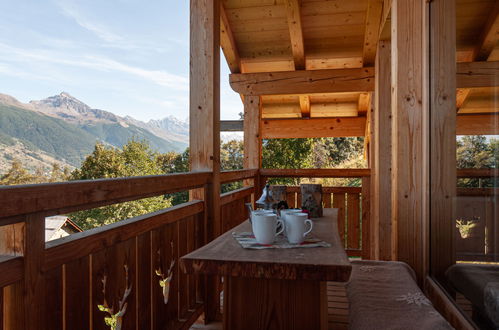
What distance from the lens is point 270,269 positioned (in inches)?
40.3

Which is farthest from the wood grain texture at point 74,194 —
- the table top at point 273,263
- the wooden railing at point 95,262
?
the table top at point 273,263

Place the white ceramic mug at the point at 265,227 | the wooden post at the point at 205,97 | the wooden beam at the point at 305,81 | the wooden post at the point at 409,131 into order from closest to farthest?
the white ceramic mug at the point at 265,227 < the wooden post at the point at 409,131 < the wooden post at the point at 205,97 < the wooden beam at the point at 305,81

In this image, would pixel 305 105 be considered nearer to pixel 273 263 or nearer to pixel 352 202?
pixel 352 202

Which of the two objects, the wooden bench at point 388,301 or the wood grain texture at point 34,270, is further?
the wooden bench at point 388,301

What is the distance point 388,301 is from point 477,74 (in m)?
0.84

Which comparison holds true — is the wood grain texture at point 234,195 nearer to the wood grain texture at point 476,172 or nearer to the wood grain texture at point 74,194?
the wood grain texture at point 74,194

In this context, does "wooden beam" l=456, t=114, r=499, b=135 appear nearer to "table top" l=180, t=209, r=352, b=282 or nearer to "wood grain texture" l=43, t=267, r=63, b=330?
"table top" l=180, t=209, r=352, b=282

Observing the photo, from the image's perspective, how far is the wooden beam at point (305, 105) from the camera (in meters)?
5.70

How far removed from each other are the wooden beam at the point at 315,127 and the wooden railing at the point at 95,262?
4.63 m

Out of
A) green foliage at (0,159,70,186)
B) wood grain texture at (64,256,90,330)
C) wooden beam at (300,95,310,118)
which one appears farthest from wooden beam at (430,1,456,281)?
green foliage at (0,159,70,186)

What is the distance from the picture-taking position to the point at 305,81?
4.29 metres

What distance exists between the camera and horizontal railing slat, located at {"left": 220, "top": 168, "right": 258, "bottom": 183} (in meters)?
2.71

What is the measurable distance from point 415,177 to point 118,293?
1532 mm

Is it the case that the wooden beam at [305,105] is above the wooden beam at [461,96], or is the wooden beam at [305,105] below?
above
